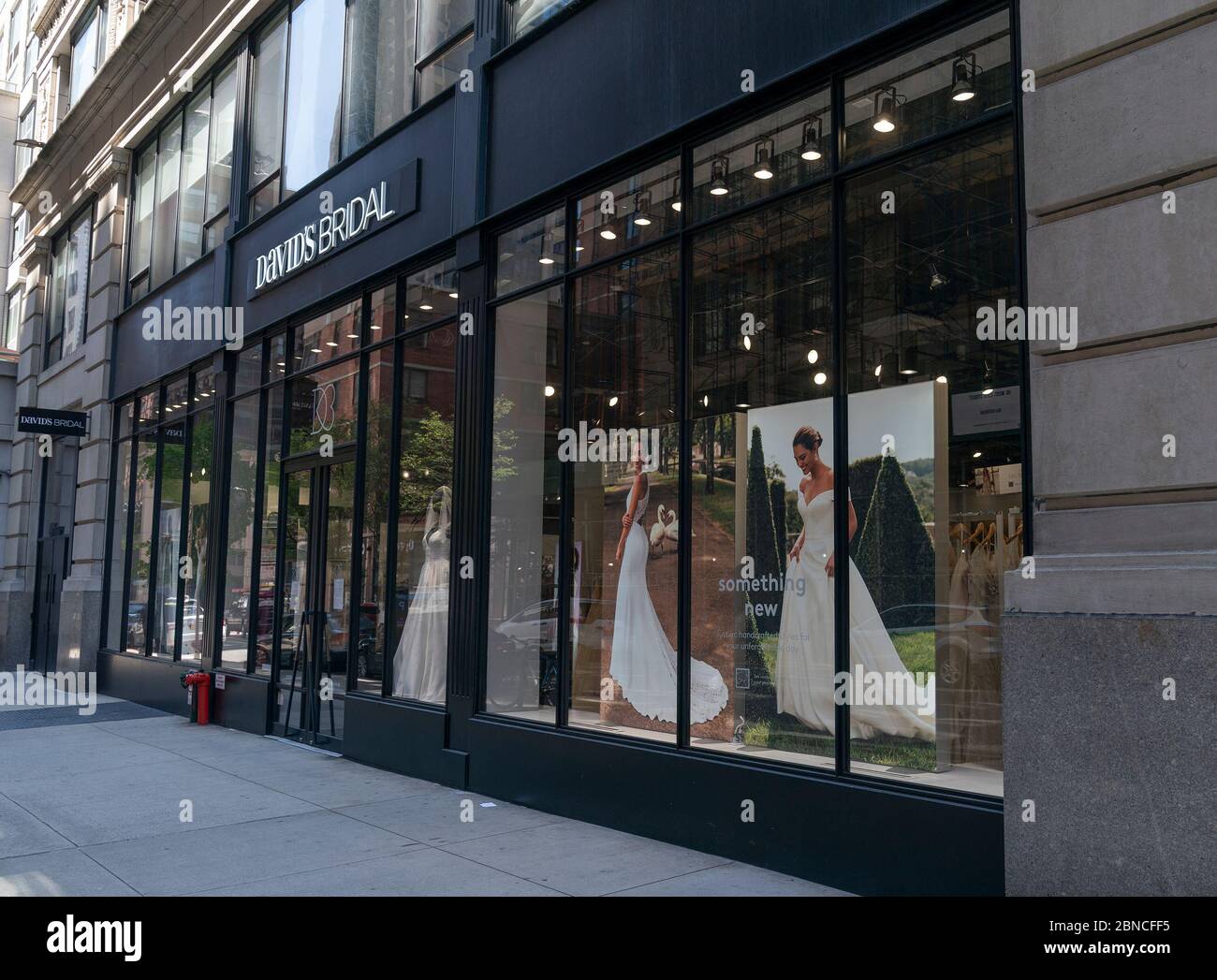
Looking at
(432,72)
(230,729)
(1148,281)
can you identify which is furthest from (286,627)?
(1148,281)

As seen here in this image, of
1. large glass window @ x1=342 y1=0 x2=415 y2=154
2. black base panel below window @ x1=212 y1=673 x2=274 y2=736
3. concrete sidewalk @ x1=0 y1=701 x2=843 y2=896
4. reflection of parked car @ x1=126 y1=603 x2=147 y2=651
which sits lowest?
concrete sidewalk @ x1=0 y1=701 x2=843 y2=896

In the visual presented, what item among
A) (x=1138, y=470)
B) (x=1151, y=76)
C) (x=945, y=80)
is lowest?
(x=1138, y=470)

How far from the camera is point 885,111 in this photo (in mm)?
6914

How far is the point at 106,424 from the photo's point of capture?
19109 millimetres

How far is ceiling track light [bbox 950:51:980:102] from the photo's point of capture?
6.40m

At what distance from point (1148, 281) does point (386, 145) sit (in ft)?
28.0

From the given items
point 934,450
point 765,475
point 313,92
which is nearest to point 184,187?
point 313,92

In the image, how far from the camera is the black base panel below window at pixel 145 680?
609 inches

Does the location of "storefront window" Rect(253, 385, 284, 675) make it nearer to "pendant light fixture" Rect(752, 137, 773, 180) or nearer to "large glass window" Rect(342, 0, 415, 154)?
"large glass window" Rect(342, 0, 415, 154)

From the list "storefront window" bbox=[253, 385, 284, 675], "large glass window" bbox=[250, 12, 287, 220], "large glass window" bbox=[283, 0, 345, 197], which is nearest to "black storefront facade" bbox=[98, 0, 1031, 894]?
"storefront window" bbox=[253, 385, 284, 675]

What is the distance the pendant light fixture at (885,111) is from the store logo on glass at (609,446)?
272 cm

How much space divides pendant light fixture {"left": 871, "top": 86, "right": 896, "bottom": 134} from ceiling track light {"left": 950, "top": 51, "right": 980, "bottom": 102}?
17.0 inches

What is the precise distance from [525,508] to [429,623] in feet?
6.22

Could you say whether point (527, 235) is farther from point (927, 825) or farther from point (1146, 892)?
point (1146, 892)
